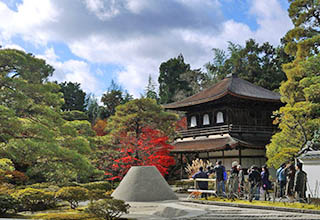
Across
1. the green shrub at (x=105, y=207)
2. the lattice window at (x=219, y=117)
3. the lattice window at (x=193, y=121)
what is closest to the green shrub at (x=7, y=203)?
the green shrub at (x=105, y=207)

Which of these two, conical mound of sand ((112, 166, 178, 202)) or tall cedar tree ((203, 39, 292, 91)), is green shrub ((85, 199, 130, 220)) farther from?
tall cedar tree ((203, 39, 292, 91))

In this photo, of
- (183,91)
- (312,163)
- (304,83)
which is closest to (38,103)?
(312,163)

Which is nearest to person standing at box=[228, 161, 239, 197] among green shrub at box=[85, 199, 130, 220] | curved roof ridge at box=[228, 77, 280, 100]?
green shrub at box=[85, 199, 130, 220]

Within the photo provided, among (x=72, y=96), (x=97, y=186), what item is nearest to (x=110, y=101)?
(x=72, y=96)

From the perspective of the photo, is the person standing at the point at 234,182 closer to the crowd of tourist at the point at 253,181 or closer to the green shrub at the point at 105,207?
the crowd of tourist at the point at 253,181

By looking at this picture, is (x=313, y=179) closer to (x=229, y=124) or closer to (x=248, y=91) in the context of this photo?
(x=229, y=124)

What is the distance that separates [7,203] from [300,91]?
17.4 metres

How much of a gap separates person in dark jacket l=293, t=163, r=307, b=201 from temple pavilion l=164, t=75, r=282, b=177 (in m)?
13.7

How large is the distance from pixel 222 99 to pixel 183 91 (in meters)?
28.3

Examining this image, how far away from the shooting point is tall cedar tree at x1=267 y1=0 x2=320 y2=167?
19344mm

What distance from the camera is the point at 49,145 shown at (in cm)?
1465

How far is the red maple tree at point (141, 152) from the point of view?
26.1 meters

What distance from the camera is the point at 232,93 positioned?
1125 inches

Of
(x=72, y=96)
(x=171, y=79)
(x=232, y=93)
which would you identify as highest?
(x=171, y=79)
